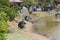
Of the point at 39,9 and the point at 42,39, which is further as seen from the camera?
the point at 39,9

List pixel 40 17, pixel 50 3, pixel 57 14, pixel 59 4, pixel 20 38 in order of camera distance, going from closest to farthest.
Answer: pixel 20 38
pixel 40 17
pixel 57 14
pixel 50 3
pixel 59 4

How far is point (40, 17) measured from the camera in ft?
152

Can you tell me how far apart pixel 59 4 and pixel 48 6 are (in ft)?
33.2

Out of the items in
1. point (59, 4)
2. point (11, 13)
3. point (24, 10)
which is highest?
point (11, 13)

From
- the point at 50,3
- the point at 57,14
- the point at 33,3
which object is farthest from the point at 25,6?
the point at 50,3

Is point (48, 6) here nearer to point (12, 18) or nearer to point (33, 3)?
point (33, 3)

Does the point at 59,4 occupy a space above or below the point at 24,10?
below

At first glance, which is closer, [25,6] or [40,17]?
[40,17]

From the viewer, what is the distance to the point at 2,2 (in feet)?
120

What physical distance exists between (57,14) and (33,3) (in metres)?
5.24

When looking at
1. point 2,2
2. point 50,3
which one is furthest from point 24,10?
point 50,3

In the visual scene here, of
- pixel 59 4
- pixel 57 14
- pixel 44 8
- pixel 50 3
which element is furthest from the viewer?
pixel 59 4

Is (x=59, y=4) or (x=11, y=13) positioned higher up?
(x=11, y=13)

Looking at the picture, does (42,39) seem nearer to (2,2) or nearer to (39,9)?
(2,2)
